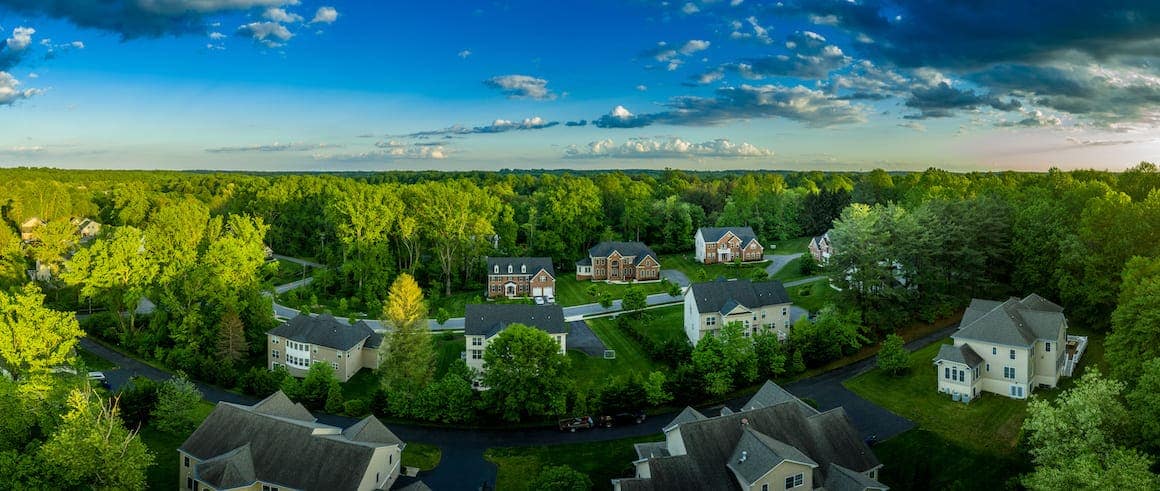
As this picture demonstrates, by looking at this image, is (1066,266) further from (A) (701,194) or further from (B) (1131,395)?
(A) (701,194)

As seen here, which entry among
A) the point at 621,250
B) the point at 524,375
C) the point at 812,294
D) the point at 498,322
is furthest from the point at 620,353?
the point at 621,250

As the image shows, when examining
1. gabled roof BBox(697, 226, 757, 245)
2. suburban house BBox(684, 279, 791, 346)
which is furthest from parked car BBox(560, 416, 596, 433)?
gabled roof BBox(697, 226, 757, 245)

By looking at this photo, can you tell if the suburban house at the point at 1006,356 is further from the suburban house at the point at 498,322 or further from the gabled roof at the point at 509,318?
the gabled roof at the point at 509,318

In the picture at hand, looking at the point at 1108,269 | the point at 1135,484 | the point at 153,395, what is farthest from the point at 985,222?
the point at 153,395

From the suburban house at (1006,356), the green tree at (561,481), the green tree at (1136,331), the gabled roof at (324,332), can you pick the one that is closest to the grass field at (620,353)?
the green tree at (561,481)

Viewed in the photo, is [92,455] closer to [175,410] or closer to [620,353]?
[175,410]

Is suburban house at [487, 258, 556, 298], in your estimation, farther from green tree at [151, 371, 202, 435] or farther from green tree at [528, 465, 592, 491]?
green tree at [528, 465, 592, 491]
